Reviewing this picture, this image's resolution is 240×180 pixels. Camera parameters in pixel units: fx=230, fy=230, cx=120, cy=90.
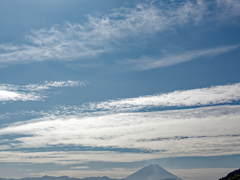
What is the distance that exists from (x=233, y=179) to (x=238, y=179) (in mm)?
4511

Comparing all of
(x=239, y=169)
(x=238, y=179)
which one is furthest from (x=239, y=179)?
(x=239, y=169)

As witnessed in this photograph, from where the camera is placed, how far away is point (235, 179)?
7931 cm

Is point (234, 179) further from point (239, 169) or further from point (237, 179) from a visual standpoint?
point (239, 169)

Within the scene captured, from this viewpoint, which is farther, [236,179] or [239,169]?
[239,169]

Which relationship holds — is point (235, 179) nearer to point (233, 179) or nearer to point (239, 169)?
point (233, 179)

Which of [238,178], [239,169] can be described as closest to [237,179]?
[238,178]

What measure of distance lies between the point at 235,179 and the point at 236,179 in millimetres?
806

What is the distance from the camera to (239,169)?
96.8 m

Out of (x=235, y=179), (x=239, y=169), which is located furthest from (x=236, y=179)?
(x=239, y=169)

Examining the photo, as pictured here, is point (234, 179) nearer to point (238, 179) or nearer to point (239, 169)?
point (238, 179)

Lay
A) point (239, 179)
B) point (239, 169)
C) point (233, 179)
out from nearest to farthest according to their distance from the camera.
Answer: point (239, 179) → point (233, 179) → point (239, 169)

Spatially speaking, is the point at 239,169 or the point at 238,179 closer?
the point at 238,179

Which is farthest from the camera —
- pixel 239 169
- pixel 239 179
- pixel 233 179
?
pixel 239 169

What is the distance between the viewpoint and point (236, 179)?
78562mm
